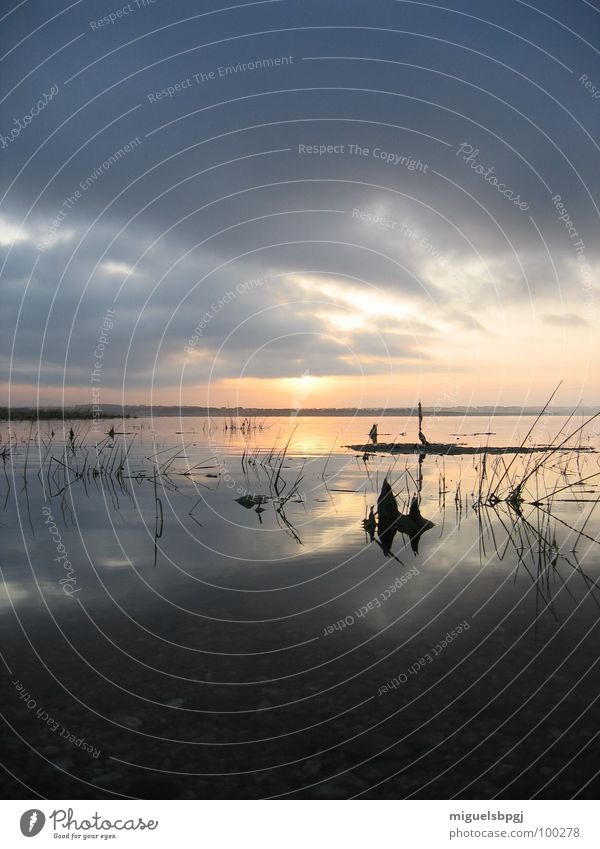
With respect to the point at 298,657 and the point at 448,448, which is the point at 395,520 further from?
the point at 448,448

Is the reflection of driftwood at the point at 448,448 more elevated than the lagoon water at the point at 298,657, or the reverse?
the reflection of driftwood at the point at 448,448

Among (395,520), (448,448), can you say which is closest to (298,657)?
(395,520)

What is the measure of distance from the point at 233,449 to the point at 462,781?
33.2 m

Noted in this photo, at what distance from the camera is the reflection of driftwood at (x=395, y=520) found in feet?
47.0

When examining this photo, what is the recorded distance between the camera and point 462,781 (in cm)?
501

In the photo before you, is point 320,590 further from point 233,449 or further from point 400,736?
point 233,449

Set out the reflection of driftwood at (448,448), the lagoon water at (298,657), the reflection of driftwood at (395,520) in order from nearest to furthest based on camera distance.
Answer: the lagoon water at (298,657) → the reflection of driftwood at (395,520) → the reflection of driftwood at (448,448)

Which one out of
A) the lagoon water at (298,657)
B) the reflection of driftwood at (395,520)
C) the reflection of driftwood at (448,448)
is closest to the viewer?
the lagoon water at (298,657)

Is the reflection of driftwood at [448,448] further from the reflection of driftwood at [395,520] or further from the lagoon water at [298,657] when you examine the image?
the reflection of driftwood at [395,520]

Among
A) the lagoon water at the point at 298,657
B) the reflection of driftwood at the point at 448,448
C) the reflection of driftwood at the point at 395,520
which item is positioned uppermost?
the reflection of driftwood at the point at 448,448

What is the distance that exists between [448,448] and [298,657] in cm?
3024

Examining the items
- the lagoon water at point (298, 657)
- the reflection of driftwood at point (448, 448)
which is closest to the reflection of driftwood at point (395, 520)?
the lagoon water at point (298, 657)

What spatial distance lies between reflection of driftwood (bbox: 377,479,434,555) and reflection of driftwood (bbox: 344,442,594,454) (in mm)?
19204

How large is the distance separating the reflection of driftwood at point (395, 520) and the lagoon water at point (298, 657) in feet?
1.39
